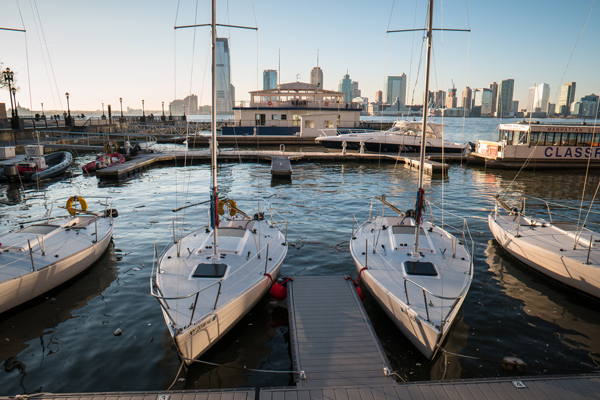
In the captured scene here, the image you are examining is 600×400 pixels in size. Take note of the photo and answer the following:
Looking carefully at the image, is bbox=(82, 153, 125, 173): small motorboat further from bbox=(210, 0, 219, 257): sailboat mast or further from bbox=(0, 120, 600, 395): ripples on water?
bbox=(210, 0, 219, 257): sailboat mast

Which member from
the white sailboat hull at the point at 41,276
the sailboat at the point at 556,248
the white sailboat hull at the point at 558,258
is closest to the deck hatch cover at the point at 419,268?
the sailboat at the point at 556,248

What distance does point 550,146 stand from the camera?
103ft

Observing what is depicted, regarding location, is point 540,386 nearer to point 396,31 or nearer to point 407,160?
point 396,31

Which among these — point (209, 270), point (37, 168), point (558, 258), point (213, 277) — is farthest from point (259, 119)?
point (213, 277)

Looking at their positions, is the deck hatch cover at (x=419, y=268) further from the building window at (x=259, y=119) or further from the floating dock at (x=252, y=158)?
the building window at (x=259, y=119)

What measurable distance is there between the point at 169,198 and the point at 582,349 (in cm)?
1981

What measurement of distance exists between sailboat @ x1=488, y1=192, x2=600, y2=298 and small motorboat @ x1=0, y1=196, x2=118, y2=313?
1344 cm

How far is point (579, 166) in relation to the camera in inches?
1225

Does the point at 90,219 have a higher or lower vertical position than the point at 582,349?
higher

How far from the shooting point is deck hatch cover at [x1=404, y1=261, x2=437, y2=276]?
8.77 metres

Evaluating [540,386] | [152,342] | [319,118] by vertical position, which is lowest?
[152,342]

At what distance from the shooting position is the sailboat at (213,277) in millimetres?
7078

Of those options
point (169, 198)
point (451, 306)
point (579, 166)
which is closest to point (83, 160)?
point (169, 198)

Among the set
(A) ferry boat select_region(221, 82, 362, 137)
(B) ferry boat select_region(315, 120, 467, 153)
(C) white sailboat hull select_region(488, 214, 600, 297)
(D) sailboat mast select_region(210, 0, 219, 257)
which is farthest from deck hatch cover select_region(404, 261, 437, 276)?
(A) ferry boat select_region(221, 82, 362, 137)
